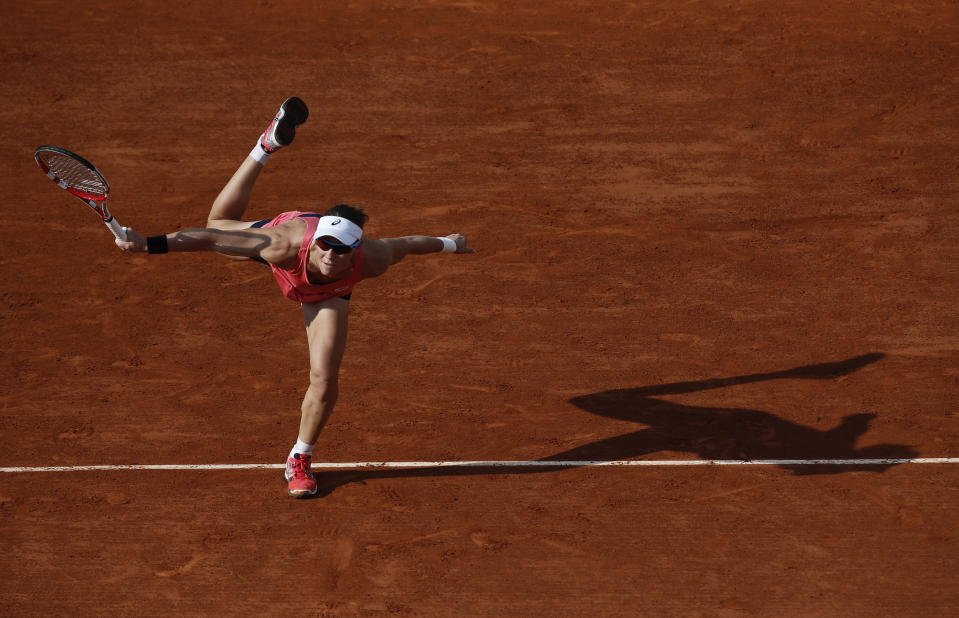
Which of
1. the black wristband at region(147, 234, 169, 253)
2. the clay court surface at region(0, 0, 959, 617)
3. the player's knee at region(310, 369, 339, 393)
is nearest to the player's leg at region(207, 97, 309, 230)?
the black wristband at region(147, 234, 169, 253)

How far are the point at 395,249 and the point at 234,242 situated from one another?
4.17ft

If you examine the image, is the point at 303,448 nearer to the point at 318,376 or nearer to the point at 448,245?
the point at 318,376

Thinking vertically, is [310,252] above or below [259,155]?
below

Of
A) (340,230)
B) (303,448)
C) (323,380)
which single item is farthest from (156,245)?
(303,448)

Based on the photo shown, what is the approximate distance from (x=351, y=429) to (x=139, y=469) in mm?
1760

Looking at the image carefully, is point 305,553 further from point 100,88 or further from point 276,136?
point 100,88

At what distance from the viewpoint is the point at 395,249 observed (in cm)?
832

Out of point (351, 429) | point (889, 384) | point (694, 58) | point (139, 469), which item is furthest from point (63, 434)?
point (694, 58)

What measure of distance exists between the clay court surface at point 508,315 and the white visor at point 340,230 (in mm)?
2107

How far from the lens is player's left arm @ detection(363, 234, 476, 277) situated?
8.17 meters

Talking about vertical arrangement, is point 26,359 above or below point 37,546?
above

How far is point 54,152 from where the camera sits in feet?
24.2

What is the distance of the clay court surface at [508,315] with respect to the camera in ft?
25.9

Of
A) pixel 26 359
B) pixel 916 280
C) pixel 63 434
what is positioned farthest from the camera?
pixel 916 280
